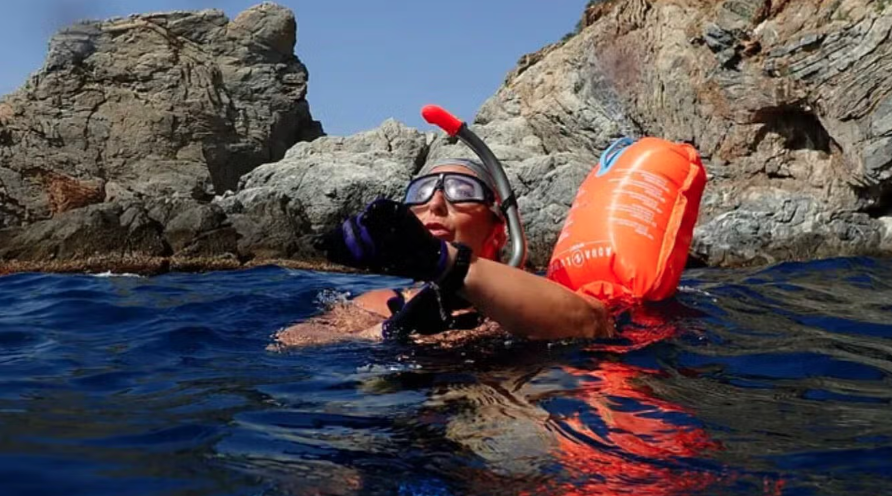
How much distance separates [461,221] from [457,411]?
5.03 feet

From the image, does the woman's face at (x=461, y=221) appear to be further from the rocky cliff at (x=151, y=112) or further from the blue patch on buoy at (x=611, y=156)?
the rocky cliff at (x=151, y=112)

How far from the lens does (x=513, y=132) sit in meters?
21.3

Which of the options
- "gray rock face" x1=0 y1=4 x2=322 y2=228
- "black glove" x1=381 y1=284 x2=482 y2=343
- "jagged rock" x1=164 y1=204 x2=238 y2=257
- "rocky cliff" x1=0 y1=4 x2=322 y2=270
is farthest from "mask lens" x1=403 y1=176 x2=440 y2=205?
"gray rock face" x1=0 y1=4 x2=322 y2=228

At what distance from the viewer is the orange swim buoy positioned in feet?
14.8

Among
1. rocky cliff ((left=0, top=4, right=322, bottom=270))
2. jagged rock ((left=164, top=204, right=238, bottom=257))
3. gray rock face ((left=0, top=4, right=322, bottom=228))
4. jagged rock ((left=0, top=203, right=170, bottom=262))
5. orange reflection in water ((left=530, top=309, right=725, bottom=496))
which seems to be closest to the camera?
orange reflection in water ((left=530, top=309, right=725, bottom=496))

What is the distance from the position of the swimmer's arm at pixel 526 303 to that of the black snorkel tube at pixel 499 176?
65cm

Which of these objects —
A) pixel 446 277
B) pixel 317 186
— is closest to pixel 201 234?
pixel 317 186

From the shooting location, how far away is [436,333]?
13.8 ft

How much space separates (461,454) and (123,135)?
82.6 ft

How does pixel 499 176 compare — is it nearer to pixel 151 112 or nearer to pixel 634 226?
pixel 634 226

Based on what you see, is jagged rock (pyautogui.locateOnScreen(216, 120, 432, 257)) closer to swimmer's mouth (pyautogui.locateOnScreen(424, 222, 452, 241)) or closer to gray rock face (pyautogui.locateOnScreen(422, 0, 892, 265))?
gray rock face (pyautogui.locateOnScreen(422, 0, 892, 265))

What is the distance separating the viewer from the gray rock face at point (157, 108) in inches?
959

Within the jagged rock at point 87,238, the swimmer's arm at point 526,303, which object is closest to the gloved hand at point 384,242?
the swimmer's arm at point 526,303

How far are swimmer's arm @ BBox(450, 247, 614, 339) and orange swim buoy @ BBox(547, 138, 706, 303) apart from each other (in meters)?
0.78
